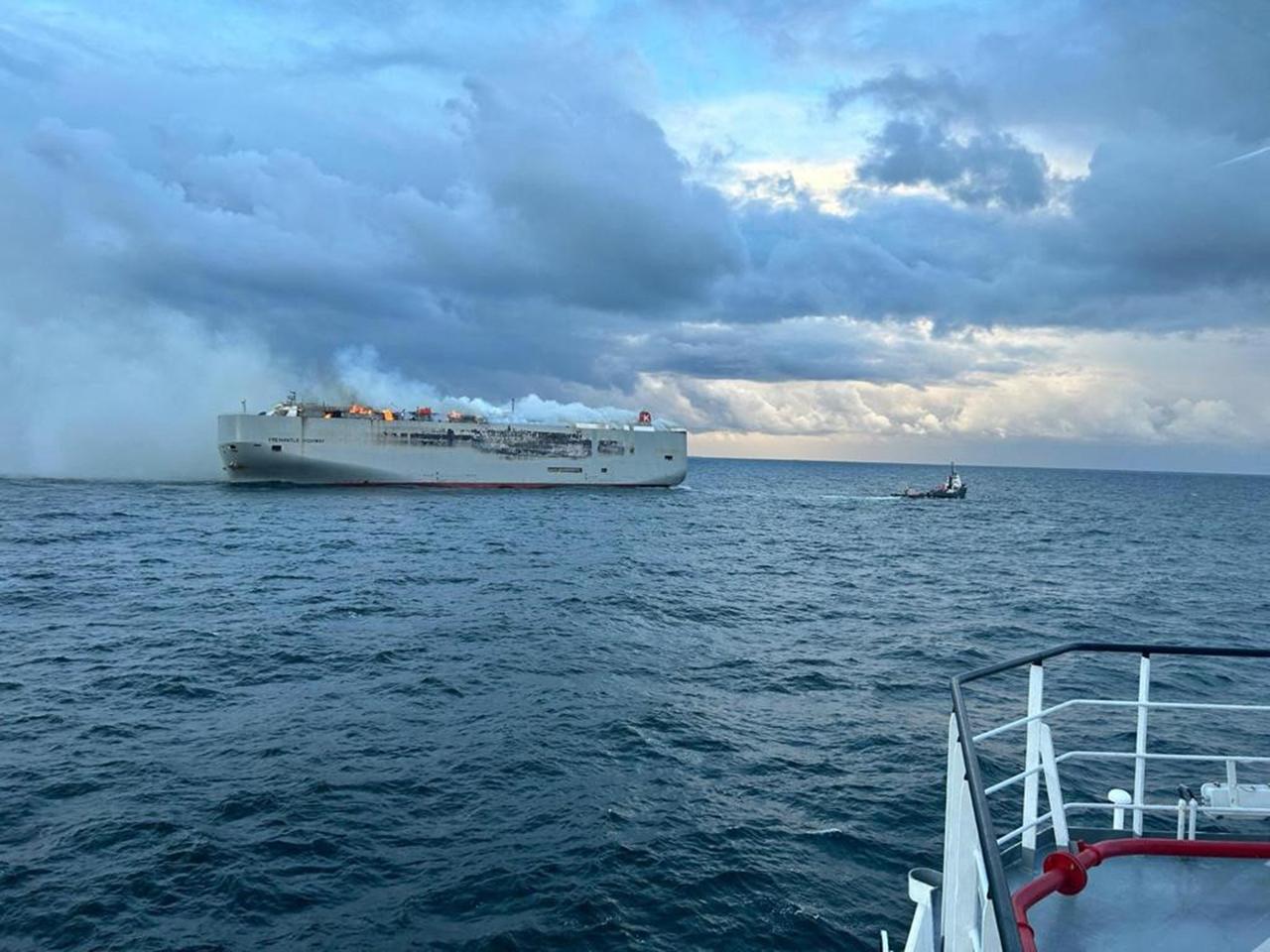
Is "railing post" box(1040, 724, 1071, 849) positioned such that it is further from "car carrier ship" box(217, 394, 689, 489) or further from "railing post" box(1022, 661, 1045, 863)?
"car carrier ship" box(217, 394, 689, 489)

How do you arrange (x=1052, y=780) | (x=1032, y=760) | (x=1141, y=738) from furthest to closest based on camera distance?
(x=1141, y=738) → (x=1032, y=760) → (x=1052, y=780)

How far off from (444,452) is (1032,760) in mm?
85866

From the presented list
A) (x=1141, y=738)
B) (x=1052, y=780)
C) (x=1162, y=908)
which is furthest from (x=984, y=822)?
(x=1141, y=738)

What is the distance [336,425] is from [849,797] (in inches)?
3099

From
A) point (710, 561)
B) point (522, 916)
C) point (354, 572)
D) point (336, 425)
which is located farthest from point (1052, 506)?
point (522, 916)

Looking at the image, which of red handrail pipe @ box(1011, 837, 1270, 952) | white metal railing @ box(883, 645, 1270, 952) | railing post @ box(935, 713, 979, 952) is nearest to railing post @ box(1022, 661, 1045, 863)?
white metal railing @ box(883, 645, 1270, 952)

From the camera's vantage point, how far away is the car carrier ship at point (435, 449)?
8206 cm

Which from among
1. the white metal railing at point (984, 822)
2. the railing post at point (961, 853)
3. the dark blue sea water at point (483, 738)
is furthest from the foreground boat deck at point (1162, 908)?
the dark blue sea water at point (483, 738)

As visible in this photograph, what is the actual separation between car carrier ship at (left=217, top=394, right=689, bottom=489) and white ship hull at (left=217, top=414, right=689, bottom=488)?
0.11 meters

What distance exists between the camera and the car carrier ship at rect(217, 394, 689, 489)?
82062 mm

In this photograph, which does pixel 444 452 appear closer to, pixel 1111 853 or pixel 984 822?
pixel 1111 853

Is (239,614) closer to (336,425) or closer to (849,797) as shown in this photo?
(849,797)

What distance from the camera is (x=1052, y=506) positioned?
10438cm

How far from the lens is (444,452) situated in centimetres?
8781
